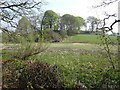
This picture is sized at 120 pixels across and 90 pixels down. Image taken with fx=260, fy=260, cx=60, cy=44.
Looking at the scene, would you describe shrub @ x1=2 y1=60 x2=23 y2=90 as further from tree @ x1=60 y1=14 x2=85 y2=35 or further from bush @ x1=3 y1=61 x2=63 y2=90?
tree @ x1=60 y1=14 x2=85 y2=35

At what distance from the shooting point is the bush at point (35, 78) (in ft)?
33.3

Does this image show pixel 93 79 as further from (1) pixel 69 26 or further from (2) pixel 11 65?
(1) pixel 69 26

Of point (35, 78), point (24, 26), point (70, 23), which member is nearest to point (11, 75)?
point (35, 78)

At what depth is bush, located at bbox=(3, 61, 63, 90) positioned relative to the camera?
10148mm

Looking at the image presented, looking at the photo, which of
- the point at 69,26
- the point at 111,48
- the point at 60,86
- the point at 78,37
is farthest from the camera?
the point at 78,37

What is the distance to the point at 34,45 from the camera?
13766 millimetres

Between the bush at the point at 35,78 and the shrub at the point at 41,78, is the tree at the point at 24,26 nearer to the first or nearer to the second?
the bush at the point at 35,78

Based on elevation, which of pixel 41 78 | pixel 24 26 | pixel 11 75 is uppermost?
pixel 24 26

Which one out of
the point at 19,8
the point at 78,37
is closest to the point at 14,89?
the point at 19,8

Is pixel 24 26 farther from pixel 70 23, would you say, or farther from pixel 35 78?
pixel 70 23

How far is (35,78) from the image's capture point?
1017cm

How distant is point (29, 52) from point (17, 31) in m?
1.63

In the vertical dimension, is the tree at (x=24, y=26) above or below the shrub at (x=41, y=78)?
above

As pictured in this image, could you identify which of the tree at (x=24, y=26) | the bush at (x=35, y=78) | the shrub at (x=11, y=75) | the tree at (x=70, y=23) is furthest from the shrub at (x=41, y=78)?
the tree at (x=70, y=23)
